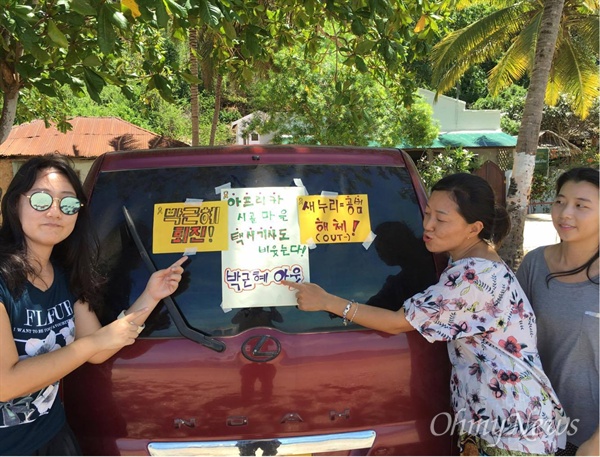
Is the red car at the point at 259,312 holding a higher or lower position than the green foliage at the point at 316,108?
lower

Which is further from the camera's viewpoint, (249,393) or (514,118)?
(514,118)

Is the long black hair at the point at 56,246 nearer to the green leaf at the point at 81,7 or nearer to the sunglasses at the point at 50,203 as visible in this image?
the sunglasses at the point at 50,203

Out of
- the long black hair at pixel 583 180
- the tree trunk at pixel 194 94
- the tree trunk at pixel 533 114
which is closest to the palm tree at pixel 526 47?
the tree trunk at pixel 533 114

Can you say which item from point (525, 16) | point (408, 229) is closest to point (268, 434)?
point (408, 229)

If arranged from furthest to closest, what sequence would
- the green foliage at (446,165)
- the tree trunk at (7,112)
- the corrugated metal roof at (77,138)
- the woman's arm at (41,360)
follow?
1. the corrugated metal roof at (77,138)
2. the green foliage at (446,165)
3. the tree trunk at (7,112)
4. the woman's arm at (41,360)

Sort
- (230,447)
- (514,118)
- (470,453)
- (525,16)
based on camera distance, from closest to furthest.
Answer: (230,447), (470,453), (525,16), (514,118)

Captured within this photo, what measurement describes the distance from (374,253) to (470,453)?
856 millimetres

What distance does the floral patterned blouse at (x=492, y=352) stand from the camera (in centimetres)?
194

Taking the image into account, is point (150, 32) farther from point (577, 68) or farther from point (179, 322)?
point (577, 68)

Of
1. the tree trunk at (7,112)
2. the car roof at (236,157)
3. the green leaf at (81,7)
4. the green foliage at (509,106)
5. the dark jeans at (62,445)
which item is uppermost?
the green foliage at (509,106)

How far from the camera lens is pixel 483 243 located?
7.07ft

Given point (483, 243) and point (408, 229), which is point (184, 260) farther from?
point (483, 243)

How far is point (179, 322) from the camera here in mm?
1979

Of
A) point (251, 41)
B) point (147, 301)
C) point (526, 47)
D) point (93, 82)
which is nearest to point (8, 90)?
point (93, 82)
